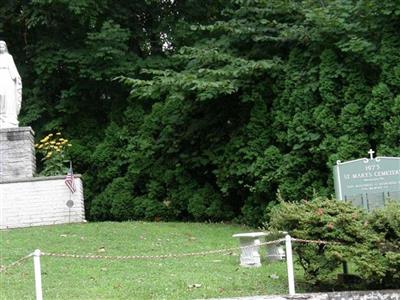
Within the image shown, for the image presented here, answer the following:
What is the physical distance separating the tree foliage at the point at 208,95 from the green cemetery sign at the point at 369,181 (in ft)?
11.3

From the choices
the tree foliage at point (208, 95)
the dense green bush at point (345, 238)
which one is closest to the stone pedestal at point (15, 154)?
the tree foliage at point (208, 95)

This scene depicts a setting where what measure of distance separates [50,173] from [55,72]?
16.5 feet

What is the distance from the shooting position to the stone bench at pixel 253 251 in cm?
1032

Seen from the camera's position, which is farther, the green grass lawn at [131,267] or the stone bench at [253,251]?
the stone bench at [253,251]

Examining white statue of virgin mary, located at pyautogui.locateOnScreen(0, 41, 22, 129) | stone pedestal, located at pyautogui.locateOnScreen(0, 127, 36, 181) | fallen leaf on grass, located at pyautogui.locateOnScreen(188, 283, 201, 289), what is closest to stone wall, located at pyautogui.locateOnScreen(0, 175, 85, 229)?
stone pedestal, located at pyautogui.locateOnScreen(0, 127, 36, 181)

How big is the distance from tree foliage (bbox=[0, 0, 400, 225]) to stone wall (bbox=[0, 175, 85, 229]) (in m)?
2.70

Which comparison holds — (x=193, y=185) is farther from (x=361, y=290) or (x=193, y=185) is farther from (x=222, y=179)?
(x=361, y=290)

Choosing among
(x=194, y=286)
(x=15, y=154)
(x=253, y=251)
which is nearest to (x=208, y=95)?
(x=15, y=154)

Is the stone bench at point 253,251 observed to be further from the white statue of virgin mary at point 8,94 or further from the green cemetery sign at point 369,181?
the white statue of virgin mary at point 8,94

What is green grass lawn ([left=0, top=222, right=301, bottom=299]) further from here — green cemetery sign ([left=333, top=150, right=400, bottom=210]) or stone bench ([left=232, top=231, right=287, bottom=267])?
green cemetery sign ([left=333, top=150, right=400, bottom=210])

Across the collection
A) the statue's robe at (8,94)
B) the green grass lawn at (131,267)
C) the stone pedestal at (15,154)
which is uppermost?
the statue's robe at (8,94)

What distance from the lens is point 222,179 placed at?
16.8 metres

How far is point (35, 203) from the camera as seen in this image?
641 inches

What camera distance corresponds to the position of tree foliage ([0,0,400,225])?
14.4 m
